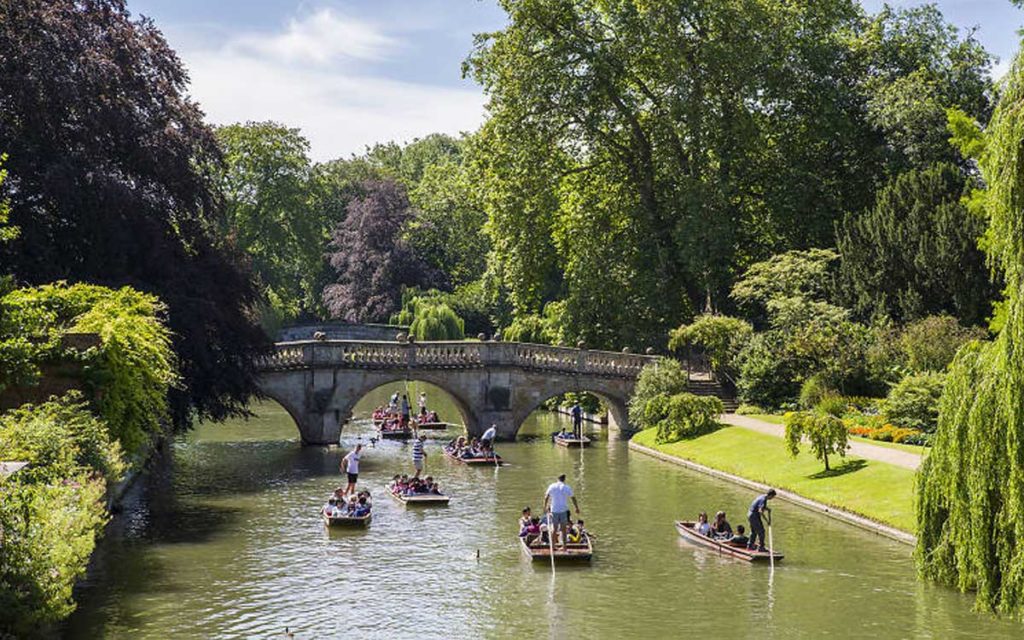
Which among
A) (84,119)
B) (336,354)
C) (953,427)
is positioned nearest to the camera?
(953,427)

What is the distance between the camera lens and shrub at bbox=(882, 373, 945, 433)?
133 feet

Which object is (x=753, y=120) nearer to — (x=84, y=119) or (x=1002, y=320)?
(x=84, y=119)

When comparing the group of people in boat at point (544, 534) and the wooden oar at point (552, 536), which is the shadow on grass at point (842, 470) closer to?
the group of people in boat at point (544, 534)

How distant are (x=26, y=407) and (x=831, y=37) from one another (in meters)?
47.9

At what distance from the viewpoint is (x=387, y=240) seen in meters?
103

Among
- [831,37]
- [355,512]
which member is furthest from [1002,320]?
[831,37]

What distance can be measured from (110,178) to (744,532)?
2323cm

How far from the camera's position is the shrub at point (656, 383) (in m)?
50.6

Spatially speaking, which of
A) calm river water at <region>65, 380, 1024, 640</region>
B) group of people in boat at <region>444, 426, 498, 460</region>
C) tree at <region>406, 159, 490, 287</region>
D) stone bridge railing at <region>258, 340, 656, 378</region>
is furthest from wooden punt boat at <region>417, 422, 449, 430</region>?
tree at <region>406, 159, 490, 287</region>

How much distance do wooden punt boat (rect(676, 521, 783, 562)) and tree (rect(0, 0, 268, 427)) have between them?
56.6 ft

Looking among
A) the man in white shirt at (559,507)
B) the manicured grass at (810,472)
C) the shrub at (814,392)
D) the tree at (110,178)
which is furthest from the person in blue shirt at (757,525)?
the shrub at (814,392)

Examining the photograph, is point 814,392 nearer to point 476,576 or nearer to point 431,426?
point 431,426

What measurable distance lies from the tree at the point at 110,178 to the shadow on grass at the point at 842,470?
64.8 feet

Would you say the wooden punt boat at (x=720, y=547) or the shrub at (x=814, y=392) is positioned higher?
the shrub at (x=814, y=392)
